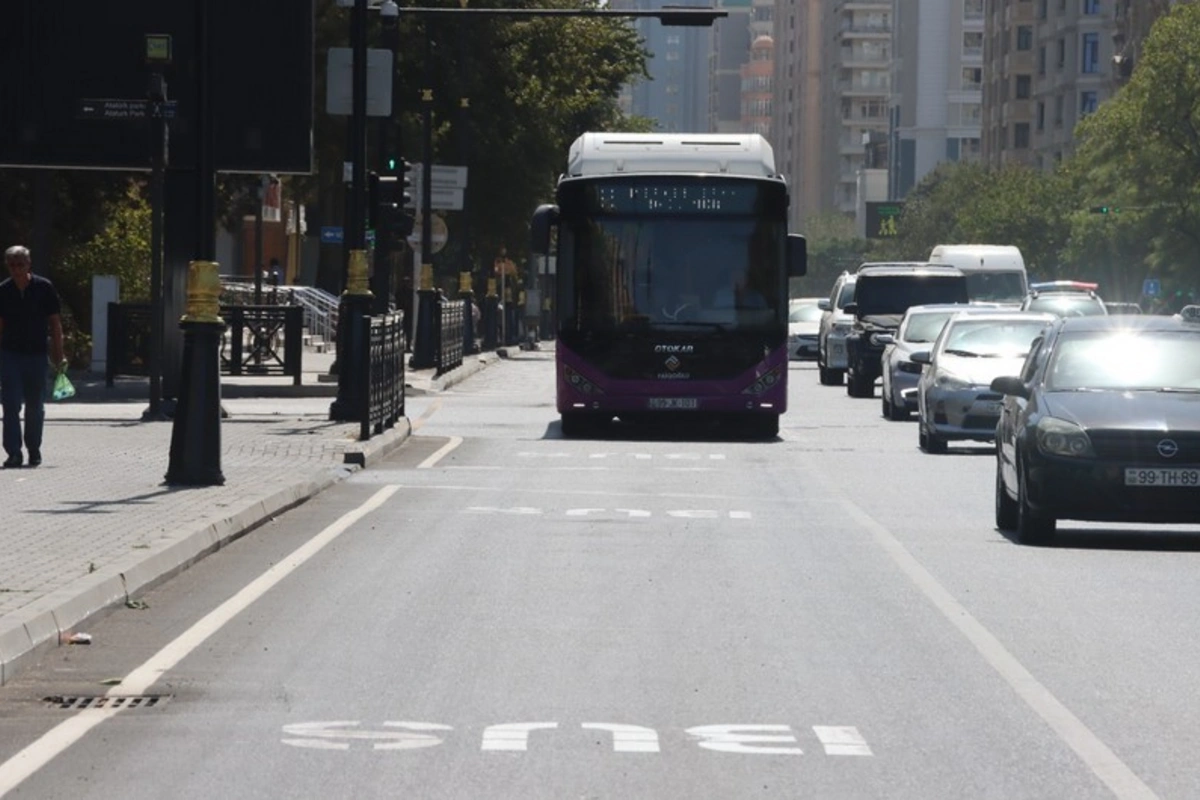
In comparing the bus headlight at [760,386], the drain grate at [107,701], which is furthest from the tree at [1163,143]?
the drain grate at [107,701]

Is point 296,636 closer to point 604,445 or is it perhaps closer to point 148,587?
point 148,587

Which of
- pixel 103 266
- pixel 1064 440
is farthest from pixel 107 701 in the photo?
pixel 103 266

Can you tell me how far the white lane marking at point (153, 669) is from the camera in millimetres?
8672

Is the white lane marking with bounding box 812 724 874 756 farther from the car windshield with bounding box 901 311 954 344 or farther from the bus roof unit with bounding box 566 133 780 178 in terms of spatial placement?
the car windshield with bounding box 901 311 954 344

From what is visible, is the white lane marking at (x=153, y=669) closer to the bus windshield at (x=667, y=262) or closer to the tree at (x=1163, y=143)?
the bus windshield at (x=667, y=262)

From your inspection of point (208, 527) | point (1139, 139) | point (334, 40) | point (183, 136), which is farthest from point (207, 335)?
point (1139, 139)

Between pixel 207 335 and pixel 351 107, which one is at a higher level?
pixel 351 107

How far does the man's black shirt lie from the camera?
904 inches

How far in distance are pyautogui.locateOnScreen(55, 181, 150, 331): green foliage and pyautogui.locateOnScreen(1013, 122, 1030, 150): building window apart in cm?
11524

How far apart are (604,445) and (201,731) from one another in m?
20.6

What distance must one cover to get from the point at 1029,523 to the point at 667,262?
13931 millimetres

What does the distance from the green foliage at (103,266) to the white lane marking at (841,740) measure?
40013mm

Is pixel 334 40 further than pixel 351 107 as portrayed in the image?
Yes

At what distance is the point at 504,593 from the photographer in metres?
14.1
